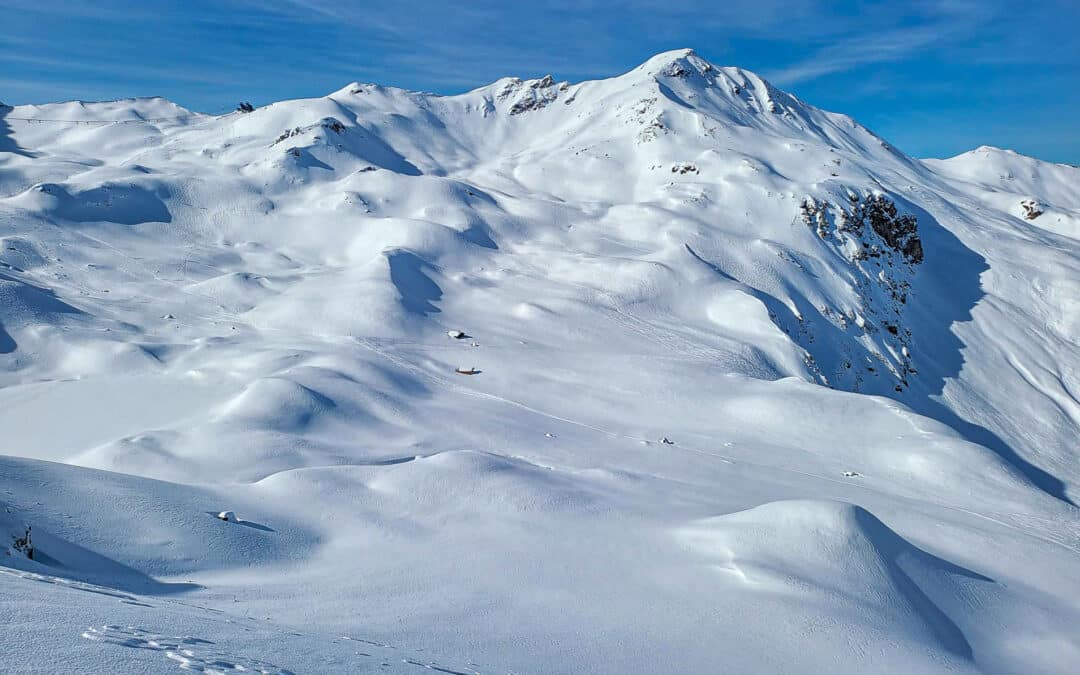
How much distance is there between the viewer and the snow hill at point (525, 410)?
11.2 m

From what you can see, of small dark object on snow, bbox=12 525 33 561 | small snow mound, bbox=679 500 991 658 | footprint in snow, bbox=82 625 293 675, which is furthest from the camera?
small snow mound, bbox=679 500 991 658

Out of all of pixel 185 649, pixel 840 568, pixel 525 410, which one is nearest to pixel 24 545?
pixel 185 649

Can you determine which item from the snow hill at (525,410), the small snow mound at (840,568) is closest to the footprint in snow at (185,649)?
the snow hill at (525,410)

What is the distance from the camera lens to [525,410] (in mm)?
27500

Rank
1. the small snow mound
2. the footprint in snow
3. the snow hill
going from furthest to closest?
the small snow mound → the snow hill → the footprint in snow

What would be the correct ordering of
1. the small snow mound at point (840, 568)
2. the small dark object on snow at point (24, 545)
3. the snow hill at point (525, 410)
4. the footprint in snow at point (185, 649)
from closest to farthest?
the footprint in snow at point (185, 649) < the small dark object on snow at point (24, 545) < the snow hill at point (525, 410) < the small snow mound at point (840, 568)

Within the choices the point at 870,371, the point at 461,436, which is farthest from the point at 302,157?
the point at 870,371

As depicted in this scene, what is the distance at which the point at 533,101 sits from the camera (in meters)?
106


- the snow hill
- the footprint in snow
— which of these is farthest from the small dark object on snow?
the footprint in snow

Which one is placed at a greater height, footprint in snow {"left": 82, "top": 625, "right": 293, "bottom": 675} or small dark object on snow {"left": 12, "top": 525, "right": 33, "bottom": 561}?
footprint in snow {"left": 82, "top": 625, "right": 293, "bottom": 675}

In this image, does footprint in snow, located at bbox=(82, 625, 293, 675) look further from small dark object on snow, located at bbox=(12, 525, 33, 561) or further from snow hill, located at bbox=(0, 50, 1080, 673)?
small dark object on snow, located at bbox=(12, 525, 33, 561)

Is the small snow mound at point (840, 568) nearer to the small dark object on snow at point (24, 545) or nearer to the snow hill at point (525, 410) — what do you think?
the snow hill at point (525, 410)

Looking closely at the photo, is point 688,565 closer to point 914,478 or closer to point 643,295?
point 914,478

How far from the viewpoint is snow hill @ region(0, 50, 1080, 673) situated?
36.7 feet
